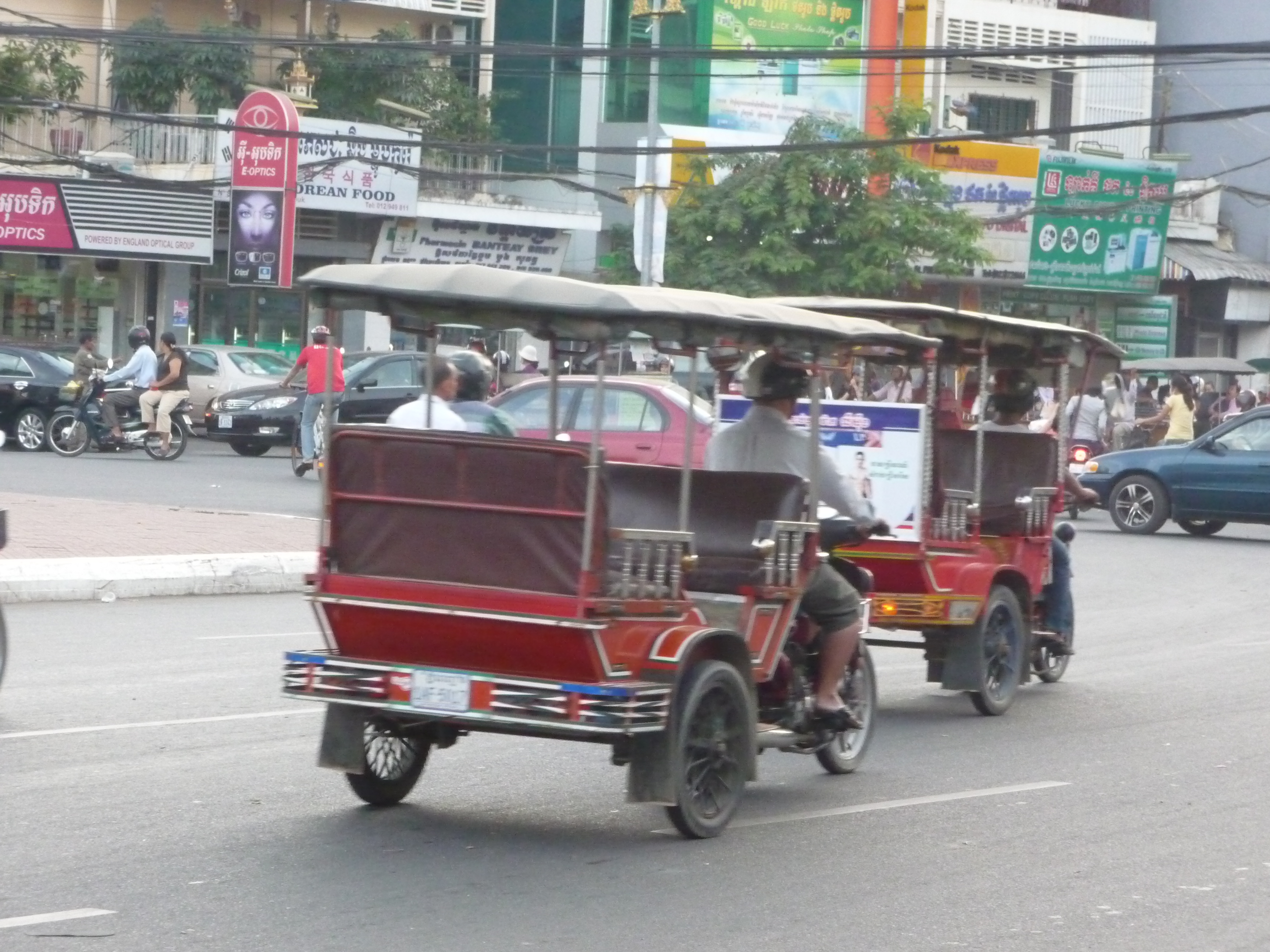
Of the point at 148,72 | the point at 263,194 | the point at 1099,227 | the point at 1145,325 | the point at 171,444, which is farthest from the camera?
the point at 1145,325

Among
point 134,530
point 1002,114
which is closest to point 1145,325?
point 1002,114

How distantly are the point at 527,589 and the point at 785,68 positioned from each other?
37391 mm

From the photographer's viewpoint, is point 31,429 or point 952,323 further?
point 31,429

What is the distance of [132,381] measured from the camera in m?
26.6

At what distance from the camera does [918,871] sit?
21.3 feet

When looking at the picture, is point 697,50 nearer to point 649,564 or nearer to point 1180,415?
point 1180,415

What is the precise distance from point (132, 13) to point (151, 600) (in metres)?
25.6

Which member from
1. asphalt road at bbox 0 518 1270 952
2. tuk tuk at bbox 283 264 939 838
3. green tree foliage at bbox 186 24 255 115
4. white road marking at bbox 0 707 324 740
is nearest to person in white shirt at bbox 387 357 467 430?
tuk tuk at bbox 283 264 939 838

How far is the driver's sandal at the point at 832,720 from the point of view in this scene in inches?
302

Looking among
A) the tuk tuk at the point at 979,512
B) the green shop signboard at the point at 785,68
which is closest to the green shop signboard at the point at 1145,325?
the green shop signboard at the point at 785,68

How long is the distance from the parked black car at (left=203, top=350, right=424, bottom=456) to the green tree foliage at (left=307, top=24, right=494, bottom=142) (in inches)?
386

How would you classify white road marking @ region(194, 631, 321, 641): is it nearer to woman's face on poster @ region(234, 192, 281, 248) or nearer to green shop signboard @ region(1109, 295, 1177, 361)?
woman's face on poster @ region(234, 192, 281, 248)

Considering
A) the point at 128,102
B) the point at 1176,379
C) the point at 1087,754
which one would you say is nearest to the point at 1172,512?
the point at 1176,379

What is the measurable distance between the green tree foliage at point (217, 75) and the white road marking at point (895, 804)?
29.3m
